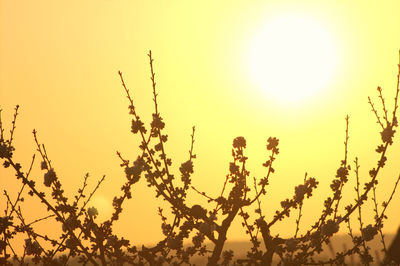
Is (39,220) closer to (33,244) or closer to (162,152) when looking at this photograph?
(33,244)

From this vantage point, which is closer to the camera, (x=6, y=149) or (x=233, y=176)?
(x=6, y=149)

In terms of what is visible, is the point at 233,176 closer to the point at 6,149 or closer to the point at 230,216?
the point at 230,216

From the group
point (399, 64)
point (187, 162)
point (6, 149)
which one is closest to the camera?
point (6, 149)

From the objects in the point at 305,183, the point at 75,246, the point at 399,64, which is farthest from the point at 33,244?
the point at 399,64

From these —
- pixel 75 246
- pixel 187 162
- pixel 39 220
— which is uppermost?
pixel 187 162

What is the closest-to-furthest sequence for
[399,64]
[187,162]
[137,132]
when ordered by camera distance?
[399,64], [137,132], [187,162]

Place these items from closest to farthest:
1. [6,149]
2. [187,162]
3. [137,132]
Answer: [6,149]
[137,132]
[187,162]

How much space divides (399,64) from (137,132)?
4.03 metres

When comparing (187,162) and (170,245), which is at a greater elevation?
(187,162)

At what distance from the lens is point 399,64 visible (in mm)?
8938

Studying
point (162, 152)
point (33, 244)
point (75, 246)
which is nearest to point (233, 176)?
point (162, 152)

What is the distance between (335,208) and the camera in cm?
923

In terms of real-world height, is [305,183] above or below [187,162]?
below

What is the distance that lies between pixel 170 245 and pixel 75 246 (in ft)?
4.88
